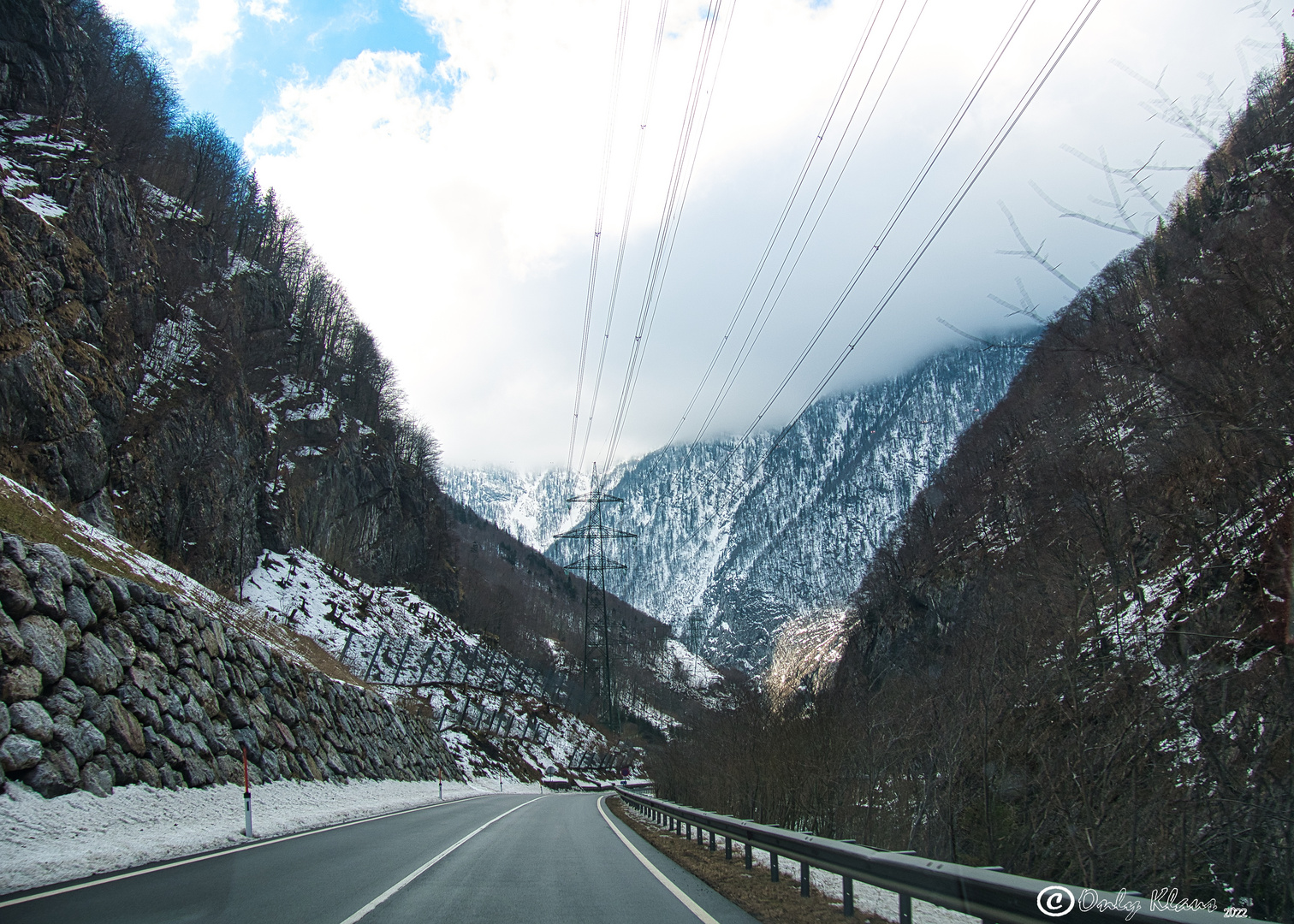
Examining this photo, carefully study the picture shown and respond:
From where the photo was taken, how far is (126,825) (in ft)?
41.1

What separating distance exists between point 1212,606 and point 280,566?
58.9 meters

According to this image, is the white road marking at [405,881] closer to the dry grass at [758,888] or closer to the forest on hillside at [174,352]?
the dry grass at [758,888]

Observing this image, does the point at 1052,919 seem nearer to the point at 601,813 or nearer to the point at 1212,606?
the point at 1212,606

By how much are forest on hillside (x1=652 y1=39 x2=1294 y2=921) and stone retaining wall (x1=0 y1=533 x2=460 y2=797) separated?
45.3 feet

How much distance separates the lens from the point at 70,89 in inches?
1683

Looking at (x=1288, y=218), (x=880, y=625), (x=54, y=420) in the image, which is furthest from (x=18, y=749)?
(x=880, y=625)

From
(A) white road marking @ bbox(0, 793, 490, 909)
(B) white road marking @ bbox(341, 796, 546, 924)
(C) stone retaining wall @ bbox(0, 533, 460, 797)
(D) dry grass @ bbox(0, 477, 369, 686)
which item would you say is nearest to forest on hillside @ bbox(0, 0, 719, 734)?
(D) dry grass @ bbox(0, 477, 369, 686)

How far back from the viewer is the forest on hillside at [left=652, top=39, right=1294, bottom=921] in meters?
6.35

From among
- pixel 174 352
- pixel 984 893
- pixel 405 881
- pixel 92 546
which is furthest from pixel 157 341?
pixel 984 893

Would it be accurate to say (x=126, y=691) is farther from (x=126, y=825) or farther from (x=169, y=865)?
(x=169, y=865)
